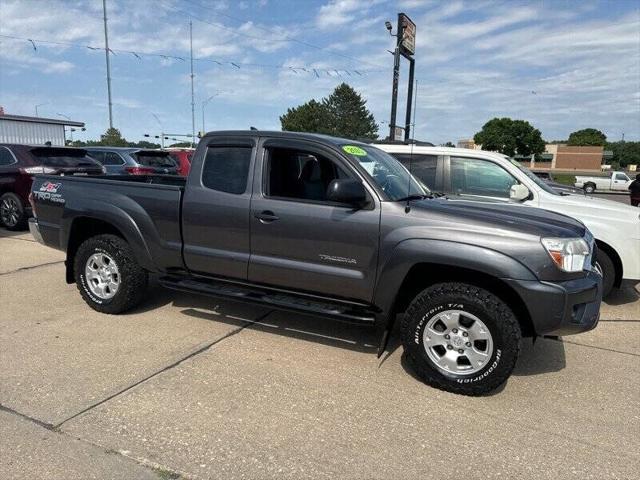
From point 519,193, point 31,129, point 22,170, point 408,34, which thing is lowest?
point 22,170

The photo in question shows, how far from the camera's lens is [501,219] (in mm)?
3561

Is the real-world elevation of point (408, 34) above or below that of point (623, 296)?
above

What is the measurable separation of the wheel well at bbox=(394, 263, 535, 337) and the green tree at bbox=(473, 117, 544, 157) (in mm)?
91776

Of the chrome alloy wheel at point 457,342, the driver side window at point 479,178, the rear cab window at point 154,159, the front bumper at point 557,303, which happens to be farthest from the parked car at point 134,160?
the front bumper at point 557,303

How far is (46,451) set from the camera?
2.77m

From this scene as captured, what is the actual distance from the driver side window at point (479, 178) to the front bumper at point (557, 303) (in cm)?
314

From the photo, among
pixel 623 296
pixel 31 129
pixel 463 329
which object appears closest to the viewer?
pixel 463 329

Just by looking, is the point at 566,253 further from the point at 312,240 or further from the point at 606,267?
the point at 606,267

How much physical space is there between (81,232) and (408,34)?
41.3 ft

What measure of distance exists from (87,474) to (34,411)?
0.83 m

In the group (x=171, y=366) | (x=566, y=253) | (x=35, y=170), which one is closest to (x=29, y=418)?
(x=171, y=366)

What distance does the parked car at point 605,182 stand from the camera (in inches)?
1453

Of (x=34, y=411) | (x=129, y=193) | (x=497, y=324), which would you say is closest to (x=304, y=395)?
(x=497, y=324)

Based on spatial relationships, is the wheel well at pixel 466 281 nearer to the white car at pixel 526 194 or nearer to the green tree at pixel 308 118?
the white car at pixel 526 194
